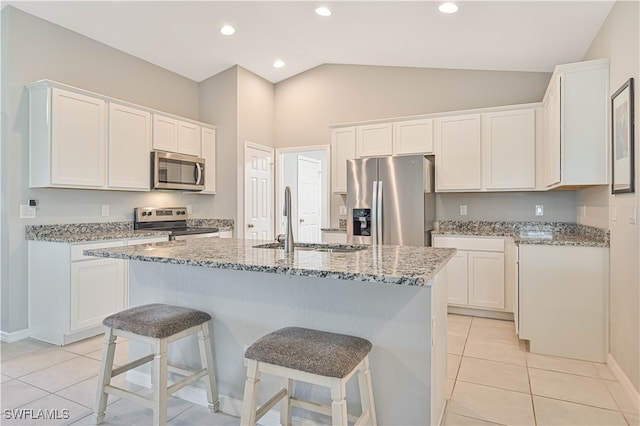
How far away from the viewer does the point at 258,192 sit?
17.6 ft

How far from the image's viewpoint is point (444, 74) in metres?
4.55

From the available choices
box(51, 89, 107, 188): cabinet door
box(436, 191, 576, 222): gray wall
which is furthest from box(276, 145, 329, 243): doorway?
box(51, 89, 107, 188): cabinet door

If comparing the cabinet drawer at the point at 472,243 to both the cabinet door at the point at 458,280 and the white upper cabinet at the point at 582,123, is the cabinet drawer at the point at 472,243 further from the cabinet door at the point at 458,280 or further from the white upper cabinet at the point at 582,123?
the white upper cabinet at the point at 582,123

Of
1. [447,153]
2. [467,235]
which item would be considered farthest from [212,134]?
[467,235]

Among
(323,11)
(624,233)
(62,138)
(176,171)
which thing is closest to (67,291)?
(62,138)

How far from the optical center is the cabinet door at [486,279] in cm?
379

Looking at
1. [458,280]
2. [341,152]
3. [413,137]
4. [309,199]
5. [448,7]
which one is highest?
[448,7]

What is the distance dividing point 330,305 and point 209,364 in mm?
780

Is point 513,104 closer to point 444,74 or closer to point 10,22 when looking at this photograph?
point 444,74

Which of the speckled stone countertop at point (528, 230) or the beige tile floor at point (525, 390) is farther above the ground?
the speckled stone countertop at point (528, 230)

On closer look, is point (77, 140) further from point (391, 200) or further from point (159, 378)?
point (391, 200)

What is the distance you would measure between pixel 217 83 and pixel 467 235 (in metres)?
3.71

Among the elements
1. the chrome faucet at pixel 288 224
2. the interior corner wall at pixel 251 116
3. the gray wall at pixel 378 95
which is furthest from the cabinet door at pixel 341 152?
the chrome faucet at pixel 288 224

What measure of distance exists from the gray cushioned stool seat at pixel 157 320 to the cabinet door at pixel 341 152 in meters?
3.13
